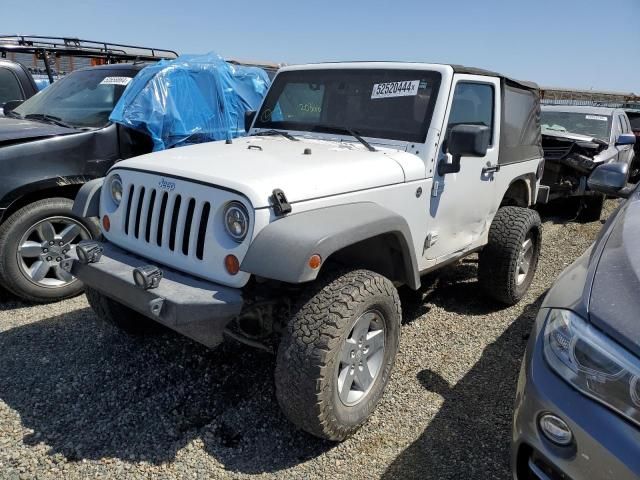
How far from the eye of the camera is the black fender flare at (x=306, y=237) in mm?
2195

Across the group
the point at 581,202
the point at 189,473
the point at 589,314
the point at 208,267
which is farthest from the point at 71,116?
the point at 581,202

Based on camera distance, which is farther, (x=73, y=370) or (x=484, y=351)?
(x=484, y=351)

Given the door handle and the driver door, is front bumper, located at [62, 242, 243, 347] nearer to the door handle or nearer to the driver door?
the driver door

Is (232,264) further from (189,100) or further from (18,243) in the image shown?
(189,100)

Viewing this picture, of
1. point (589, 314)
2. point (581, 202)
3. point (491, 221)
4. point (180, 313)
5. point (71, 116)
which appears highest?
→ point (71, 116)

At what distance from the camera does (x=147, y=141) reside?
4824mm

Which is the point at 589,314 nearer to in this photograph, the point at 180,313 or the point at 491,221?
the point at 180,313

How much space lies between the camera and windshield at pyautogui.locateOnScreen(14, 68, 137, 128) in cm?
473

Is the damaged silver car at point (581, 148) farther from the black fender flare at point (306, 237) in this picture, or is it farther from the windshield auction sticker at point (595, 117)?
the black fender flare at point (306, 237)

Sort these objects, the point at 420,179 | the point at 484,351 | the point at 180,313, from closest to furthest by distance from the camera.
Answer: the point at 180,313 < the point at 420,179 < the point at 484,351

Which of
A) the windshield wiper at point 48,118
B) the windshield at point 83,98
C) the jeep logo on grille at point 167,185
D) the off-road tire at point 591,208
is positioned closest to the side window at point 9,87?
the windshield at point 83,98

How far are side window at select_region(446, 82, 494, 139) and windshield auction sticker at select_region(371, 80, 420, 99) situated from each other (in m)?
0.28

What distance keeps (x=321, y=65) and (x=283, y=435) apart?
2704 mm

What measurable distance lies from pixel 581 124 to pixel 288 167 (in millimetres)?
7240
